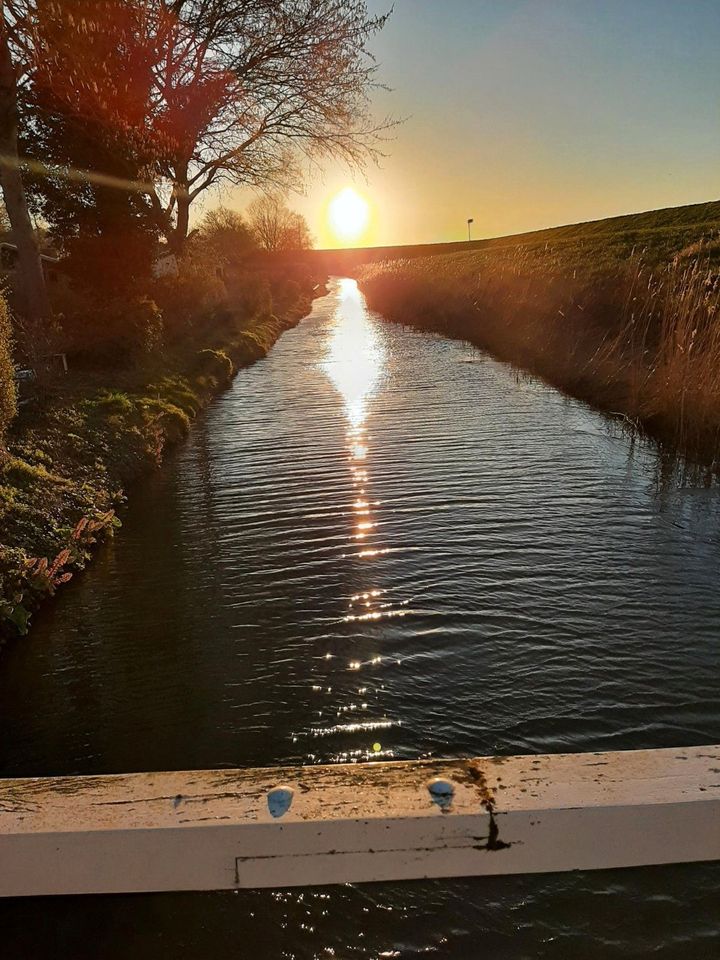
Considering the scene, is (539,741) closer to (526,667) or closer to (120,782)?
(526,667)

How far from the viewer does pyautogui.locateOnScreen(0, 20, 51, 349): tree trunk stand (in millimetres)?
14391

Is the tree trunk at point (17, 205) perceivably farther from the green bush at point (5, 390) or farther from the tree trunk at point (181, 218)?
the tree trunk at point (181, 218)

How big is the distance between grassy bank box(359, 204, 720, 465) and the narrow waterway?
138cm

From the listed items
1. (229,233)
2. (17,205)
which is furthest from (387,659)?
(229,233)

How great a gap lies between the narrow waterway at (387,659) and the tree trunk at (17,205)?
786cm

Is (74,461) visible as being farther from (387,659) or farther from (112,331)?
(112,331)

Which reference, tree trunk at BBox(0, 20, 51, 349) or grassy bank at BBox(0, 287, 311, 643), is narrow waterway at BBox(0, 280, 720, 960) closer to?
grassy bank at BBox(0, 287, 311, 643)

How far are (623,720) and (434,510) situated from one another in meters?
→ 4.01

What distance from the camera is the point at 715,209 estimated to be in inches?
1561

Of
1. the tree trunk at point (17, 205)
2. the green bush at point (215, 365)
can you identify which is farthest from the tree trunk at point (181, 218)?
the tree trunk at point (17, 205)

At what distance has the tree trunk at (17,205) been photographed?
14391 millimetres

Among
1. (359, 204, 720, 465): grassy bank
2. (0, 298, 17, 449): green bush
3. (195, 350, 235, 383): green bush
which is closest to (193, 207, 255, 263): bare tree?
(359, 204, 720, 465): grassy bank

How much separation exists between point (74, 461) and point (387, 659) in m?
5.51

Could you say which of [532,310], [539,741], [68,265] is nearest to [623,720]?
[539,741]
